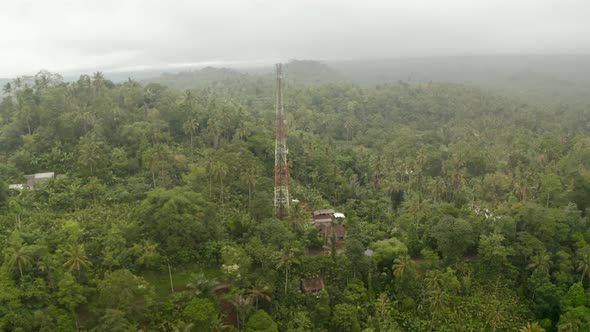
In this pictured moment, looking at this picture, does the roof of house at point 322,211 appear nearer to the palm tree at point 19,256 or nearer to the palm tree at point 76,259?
the palm tree at point 76,259

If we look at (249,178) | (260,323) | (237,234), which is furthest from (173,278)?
(249,178)

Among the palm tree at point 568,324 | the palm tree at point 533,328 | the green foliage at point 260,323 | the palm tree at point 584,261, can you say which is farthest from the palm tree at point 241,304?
the palm tree at point 584,261

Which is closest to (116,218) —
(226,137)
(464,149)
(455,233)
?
(226,137)

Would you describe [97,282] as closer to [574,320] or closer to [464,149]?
[574,320]

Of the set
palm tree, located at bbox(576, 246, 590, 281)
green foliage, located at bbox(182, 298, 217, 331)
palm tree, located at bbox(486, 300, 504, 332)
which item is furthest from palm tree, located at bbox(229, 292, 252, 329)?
palm tree, located at bbox(576, 246, 590, 281)

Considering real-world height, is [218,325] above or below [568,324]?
above

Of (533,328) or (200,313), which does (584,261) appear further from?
(200,313)
